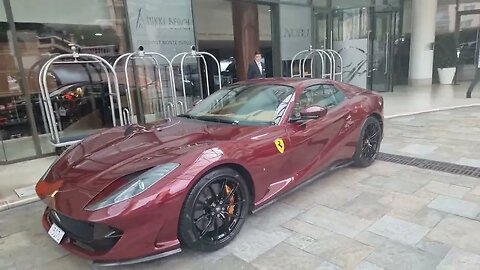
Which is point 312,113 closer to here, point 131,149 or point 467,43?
point 131,149

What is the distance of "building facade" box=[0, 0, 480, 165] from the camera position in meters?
5.52

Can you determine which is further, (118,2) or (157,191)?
(118,2)

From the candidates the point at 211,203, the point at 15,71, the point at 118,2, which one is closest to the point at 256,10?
the point at 118,2

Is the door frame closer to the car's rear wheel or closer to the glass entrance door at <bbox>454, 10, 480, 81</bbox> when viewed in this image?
the glass entrance door at <bbox>454, 10, 480, 81</bbox>

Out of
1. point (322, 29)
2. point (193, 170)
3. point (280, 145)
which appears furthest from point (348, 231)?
point (322, 29)

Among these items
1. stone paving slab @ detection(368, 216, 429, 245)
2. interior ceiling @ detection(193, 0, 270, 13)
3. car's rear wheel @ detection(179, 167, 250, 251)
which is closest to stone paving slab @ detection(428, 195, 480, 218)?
stone paving slab @ detection(368, 216, 429, 245)

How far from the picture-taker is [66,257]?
8.10 feet

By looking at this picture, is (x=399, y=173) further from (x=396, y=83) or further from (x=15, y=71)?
(x=396, y=83)

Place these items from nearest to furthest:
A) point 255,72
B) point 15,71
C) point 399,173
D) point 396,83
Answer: point 399,173 → point 15,71 → point 255,72 → point 396,83

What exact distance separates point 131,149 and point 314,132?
166 centimetres

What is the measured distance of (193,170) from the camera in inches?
87.3

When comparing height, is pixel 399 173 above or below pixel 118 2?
below

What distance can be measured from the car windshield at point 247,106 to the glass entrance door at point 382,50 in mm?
9096

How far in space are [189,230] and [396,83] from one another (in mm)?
14537
